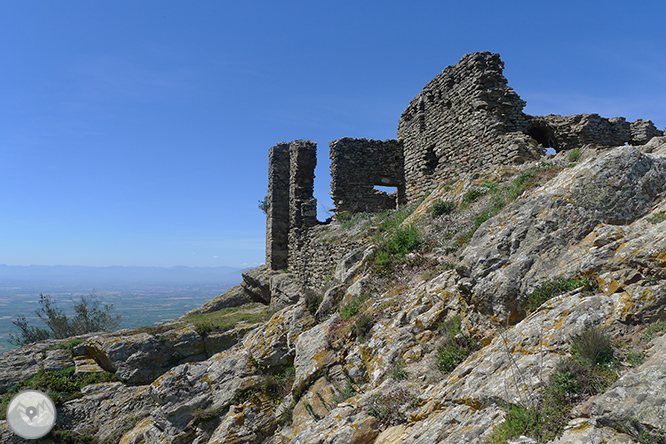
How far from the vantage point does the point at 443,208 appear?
909cm

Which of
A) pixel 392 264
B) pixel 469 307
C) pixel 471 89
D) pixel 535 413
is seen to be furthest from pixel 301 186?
pixel 535 413

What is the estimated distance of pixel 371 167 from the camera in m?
18.7

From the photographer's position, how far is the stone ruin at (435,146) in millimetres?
11734

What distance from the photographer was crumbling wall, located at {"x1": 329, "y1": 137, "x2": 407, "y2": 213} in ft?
60.0

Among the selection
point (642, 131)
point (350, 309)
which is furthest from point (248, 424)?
point (642, 131)

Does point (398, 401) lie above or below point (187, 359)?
above

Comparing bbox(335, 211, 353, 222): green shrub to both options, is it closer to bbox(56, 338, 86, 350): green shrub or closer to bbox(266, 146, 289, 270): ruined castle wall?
bbox(266, 146, 289, 270): ruined castle wall

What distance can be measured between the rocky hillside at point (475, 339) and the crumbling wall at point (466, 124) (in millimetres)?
2338

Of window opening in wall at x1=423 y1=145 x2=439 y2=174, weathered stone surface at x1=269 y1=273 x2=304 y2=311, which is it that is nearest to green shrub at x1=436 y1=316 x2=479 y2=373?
window opening in wall at x1=423 y1=145 x2=439 y2=174

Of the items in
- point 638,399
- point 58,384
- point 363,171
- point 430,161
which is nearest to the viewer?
point 638,399

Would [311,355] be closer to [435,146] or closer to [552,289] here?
[552,289]

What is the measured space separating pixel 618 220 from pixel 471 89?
855 cm

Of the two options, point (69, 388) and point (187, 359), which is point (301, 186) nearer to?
point (187, 359)

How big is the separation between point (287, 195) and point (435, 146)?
976 centimetres
